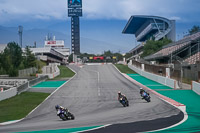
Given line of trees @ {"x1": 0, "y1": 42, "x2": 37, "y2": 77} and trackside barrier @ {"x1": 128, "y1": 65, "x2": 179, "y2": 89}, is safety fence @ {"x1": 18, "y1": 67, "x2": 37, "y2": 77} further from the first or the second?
trackside barrier @ {"x1": 128, "y1": 65, "x2": 179, "y2": 89}

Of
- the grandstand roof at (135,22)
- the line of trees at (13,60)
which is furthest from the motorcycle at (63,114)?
the grandstand roof at (135,22)

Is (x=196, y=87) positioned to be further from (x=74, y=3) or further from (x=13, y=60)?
(x=74, y=3)

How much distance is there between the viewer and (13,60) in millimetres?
72562

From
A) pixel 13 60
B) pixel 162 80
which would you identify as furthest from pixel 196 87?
pixel 13 60

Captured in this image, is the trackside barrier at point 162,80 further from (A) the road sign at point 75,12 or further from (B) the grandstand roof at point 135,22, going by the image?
(A) the road sign at point 75,12

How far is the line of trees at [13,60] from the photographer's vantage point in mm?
61991

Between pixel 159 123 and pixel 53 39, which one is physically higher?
pixel 53 39


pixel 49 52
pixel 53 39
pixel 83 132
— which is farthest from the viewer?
pixel 53 39

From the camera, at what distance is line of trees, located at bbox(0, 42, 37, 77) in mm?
61991

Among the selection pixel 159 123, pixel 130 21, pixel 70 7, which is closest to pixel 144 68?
pixel 159 123

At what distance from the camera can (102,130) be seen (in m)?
12.4

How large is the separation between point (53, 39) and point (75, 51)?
86.5ft

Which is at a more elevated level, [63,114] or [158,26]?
[158,26]

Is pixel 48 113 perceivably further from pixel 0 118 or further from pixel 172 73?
pixel 172 73
